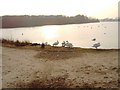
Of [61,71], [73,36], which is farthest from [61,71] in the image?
[73,36]

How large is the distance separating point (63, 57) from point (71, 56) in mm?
441

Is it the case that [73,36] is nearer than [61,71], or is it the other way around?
[61,71]

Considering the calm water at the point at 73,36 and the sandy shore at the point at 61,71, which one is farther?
the calm water at the point at 73,36

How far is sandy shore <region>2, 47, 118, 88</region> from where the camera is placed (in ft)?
28.1

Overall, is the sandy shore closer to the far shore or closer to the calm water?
the far shore

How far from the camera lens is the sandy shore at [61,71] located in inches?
337

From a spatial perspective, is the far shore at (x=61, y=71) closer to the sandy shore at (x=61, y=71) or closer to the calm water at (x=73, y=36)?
the sandy shore at (x=61, y=71)

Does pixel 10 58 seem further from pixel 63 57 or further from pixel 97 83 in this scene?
pixel 97 83

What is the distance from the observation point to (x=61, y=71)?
10.1 meters

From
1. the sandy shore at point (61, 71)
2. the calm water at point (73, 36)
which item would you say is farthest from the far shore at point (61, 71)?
the calm water at point (73, 36)

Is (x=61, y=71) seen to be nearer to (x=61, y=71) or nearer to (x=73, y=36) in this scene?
(x=61, y=71)

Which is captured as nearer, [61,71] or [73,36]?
[61,71]

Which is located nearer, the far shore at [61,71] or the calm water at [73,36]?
the far shore at [61,71]

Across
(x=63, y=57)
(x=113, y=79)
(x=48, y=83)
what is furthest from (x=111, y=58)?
(x=48, y=83)
